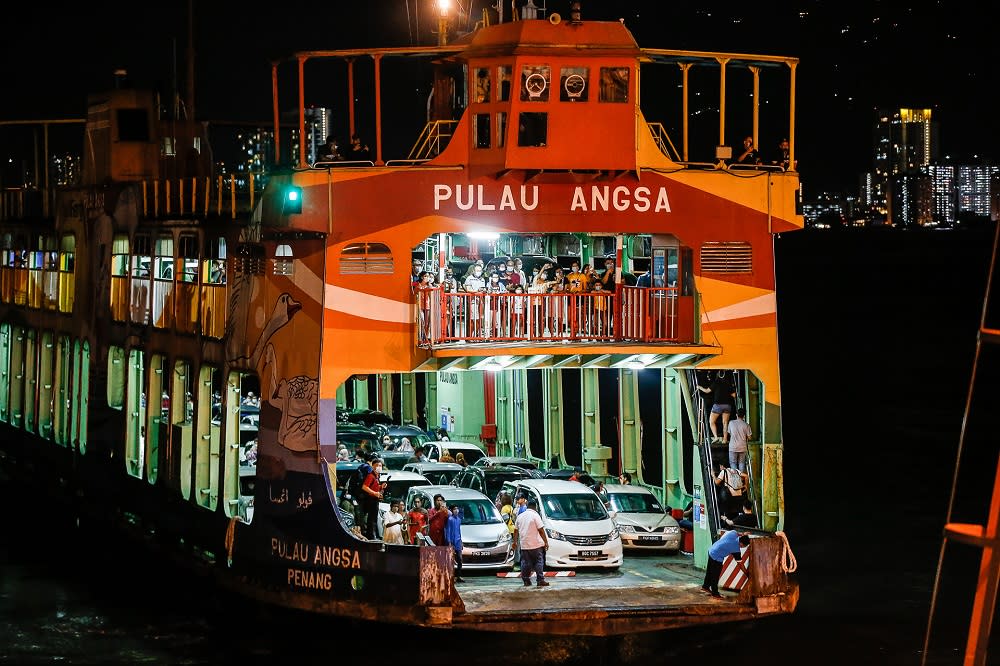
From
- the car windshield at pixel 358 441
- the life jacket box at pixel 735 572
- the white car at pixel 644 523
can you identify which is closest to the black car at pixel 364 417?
the car windshield at pixel 358 441

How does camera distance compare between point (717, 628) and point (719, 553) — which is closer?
point (719, 553)

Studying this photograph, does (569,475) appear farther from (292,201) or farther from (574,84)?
(292,201)

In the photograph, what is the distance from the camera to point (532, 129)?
2381cm

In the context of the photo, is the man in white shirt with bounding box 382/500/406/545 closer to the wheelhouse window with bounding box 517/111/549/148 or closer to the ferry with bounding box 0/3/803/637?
the ferry with bounding box 0/3/803/637

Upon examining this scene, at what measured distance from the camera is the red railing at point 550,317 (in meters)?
23.5

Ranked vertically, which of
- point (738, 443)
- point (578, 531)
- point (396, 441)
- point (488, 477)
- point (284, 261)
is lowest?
point (578, 531)

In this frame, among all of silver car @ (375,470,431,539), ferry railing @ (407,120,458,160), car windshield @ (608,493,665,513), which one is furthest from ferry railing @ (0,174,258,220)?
car windshield @ (608,493,665,513)

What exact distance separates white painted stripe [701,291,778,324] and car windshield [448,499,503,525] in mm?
4617

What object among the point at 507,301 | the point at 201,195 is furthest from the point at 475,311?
the point at 201,195

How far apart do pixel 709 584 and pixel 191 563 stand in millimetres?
9593

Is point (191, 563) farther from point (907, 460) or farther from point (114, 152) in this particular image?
point (907, 460)

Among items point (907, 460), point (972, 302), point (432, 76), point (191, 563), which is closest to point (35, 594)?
point (191, 563)

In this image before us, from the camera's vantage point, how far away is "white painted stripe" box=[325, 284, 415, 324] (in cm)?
2336

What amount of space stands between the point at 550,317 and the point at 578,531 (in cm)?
346
